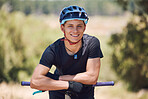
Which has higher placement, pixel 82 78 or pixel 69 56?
pixel 69 56

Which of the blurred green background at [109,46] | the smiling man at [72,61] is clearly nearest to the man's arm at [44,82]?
the smiling man at [72,61]

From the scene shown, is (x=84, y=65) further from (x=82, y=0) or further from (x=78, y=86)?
(x=82, y=0)

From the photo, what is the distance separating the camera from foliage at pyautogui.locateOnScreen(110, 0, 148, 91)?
11.0 meters

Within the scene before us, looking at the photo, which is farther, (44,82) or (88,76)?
(88,76)

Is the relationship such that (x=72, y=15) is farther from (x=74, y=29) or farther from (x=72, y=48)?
(x=72, y=48)

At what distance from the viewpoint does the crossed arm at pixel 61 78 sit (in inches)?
115

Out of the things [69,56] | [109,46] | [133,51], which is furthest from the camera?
[109,46]

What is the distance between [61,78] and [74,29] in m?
0.71

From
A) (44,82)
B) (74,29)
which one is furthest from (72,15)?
(44,82)

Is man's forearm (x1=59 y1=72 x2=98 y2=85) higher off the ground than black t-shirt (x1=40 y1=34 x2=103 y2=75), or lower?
lower

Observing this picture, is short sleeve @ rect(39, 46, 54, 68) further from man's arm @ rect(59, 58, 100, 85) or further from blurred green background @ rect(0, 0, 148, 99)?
blurred green background @ rect(0, 0, 148, 99)

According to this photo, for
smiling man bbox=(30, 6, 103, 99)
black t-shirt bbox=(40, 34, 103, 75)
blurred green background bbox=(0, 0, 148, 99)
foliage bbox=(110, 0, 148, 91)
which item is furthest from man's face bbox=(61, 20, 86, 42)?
foliage bbox=(110, 0, 148, 91)

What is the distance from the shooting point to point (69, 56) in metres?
3.03

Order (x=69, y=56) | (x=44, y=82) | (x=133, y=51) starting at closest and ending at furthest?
(x=44, y=82), (x=69, y=56), (x=133, y=51)
